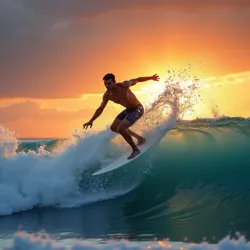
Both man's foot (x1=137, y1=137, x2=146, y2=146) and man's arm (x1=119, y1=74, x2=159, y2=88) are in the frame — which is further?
man's foot (x1=137, y1=137, x2=146, y2=146)

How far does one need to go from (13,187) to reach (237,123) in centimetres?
597

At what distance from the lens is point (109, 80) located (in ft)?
28.0

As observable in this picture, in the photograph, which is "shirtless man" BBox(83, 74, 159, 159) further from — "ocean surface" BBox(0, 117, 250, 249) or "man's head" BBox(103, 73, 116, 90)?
"ocean surface" BBox(0, 117, 250, 249)

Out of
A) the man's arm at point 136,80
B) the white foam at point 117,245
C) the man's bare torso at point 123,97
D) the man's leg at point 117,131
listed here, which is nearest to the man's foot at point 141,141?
the man's leg at point 117,131

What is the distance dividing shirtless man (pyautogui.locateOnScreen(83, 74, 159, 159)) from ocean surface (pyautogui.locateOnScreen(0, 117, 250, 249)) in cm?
113

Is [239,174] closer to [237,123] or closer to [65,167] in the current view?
[237,123]

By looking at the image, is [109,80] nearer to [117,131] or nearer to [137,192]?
[117,131]

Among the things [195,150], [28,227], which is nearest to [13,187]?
[28,227]

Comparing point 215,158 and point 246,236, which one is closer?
point 246,236

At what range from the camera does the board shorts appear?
902cm

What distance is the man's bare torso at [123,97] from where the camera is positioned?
28.7 ft

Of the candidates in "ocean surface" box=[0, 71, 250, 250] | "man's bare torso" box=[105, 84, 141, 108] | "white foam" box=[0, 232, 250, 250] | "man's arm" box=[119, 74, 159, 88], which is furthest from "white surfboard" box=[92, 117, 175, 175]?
"white foam" box=[0, 232, 250, 250]

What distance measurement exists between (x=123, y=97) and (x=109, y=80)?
50cm

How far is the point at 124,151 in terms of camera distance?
1038 cm
